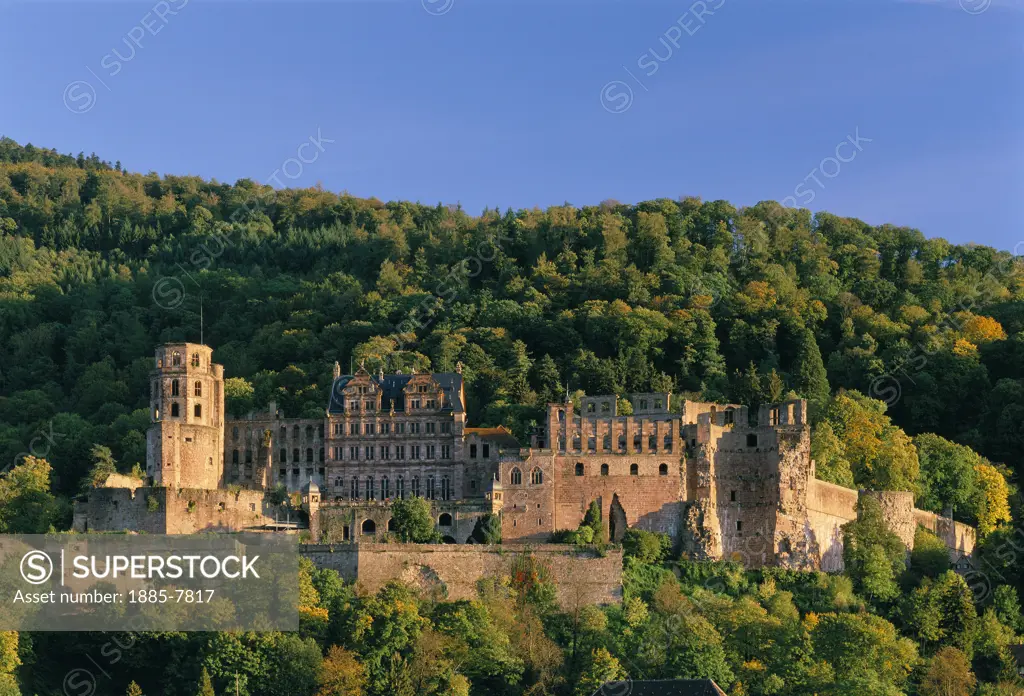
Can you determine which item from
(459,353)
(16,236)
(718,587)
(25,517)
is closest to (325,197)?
(16,236)

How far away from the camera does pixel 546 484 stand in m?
79.8

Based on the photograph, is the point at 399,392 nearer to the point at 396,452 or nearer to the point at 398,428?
the point at 398,428

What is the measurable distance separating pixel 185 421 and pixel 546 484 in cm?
1758

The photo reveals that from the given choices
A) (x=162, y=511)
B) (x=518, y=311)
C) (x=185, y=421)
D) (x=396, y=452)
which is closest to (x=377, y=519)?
(x=396, y=452)

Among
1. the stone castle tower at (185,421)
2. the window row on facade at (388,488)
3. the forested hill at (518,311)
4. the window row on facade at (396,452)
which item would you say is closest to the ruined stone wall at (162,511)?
the stone castle tower at (185,421)

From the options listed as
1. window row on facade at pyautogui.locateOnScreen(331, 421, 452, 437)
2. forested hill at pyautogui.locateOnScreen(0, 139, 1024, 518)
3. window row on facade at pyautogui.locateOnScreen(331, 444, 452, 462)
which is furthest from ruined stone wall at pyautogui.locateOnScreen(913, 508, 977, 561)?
window row on facade at pyautogui.locateOnScreen(331, 421, 452, 437)

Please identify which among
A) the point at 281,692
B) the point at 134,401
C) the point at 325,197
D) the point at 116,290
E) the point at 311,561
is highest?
the point at 325,197

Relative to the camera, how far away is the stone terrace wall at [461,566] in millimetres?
76000

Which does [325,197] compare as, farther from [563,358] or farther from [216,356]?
[563,358]

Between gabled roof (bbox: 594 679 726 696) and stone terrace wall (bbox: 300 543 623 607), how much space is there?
25.8 feet

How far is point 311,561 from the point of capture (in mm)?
76188

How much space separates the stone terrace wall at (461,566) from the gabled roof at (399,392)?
9.83m

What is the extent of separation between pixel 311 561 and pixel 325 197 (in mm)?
64463

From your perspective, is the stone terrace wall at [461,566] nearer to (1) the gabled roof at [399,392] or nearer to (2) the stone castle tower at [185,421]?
(1) the gabled roof at [399,392]
